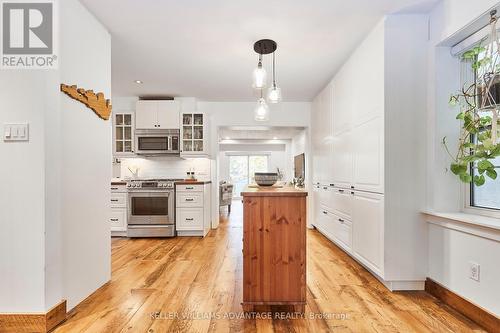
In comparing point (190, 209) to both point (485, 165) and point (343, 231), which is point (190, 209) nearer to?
point (343, 231)

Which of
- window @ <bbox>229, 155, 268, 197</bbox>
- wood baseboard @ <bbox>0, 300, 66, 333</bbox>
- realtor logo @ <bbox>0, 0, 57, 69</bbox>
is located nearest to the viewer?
wood baseboard @ <bbox>0, 300, 66, 333</bbox>

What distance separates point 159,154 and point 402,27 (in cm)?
399

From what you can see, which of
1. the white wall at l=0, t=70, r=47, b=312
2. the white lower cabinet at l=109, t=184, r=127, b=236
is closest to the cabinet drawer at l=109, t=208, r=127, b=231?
the white lower cabinet at l=109, t=184, r=127, b=236

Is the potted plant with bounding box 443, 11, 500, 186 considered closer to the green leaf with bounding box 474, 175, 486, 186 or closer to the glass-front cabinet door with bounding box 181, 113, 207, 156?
the green leaf with bounding box 474, 175, 486, 186

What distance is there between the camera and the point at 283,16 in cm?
237

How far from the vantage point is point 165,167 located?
5.14 meters

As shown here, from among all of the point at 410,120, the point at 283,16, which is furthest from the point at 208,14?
the point at 410,120

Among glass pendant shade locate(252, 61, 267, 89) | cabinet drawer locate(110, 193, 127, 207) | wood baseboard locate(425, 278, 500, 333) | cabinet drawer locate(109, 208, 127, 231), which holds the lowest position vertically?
wood baseboard locate(425, 278, 500, 333)

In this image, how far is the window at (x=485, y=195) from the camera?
1.96 m

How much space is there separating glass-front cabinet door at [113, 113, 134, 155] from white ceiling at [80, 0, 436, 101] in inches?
30.1

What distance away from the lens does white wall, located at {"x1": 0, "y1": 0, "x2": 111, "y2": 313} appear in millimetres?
1772

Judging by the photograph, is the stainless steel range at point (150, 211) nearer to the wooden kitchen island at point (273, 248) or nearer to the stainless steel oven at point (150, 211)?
the stainless steel oven at point (150, 211)

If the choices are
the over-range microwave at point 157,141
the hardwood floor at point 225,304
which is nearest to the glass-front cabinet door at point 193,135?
the over-range microwave at point 157,141

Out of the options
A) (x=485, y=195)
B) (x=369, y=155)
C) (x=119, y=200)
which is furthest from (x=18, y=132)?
(x=485, y=195)
